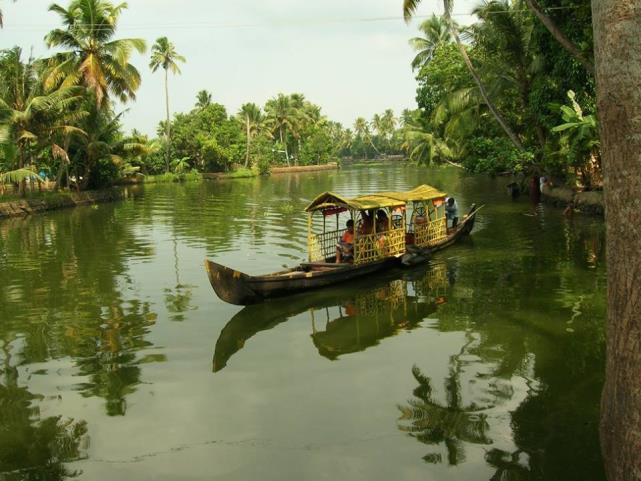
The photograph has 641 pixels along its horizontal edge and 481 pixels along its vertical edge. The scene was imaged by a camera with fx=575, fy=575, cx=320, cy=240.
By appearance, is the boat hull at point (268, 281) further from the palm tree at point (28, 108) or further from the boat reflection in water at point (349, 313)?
the palm tree at point (28, 108)

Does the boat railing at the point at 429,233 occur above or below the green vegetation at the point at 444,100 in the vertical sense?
below

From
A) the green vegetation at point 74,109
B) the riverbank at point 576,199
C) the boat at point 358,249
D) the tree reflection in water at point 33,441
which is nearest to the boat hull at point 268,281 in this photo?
the boat at point 358,249

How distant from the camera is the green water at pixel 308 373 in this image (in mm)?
5352

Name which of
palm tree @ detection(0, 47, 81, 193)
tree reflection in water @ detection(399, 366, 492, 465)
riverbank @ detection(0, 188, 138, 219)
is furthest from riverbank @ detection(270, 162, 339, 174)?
tree reflection in water @ detection(399, 366, 492, 465)

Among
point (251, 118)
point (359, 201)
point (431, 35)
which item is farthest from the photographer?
point (251, 118)

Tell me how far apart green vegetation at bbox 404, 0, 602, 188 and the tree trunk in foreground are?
34.0 ft

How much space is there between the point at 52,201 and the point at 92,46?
8370 mm

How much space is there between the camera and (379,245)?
1252 cm

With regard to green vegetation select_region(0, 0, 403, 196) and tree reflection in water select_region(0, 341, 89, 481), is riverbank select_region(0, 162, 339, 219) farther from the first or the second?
tree reflection in water select_region(0, 341, 89, 481)

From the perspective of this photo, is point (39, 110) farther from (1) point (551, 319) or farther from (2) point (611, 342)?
(2) point (611, 342)

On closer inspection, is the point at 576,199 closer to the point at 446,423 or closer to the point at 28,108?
the point at 446,423

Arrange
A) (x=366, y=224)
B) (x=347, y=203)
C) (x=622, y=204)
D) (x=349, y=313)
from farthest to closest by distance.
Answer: (x=366, y=224) < (x=347, y=203) < (x=349, y=313) < (x=622, y=204)

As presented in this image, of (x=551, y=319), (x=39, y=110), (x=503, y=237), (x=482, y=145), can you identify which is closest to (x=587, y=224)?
(x=503, y=237)

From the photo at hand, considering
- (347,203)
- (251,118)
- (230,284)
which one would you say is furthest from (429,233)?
(251,118)
